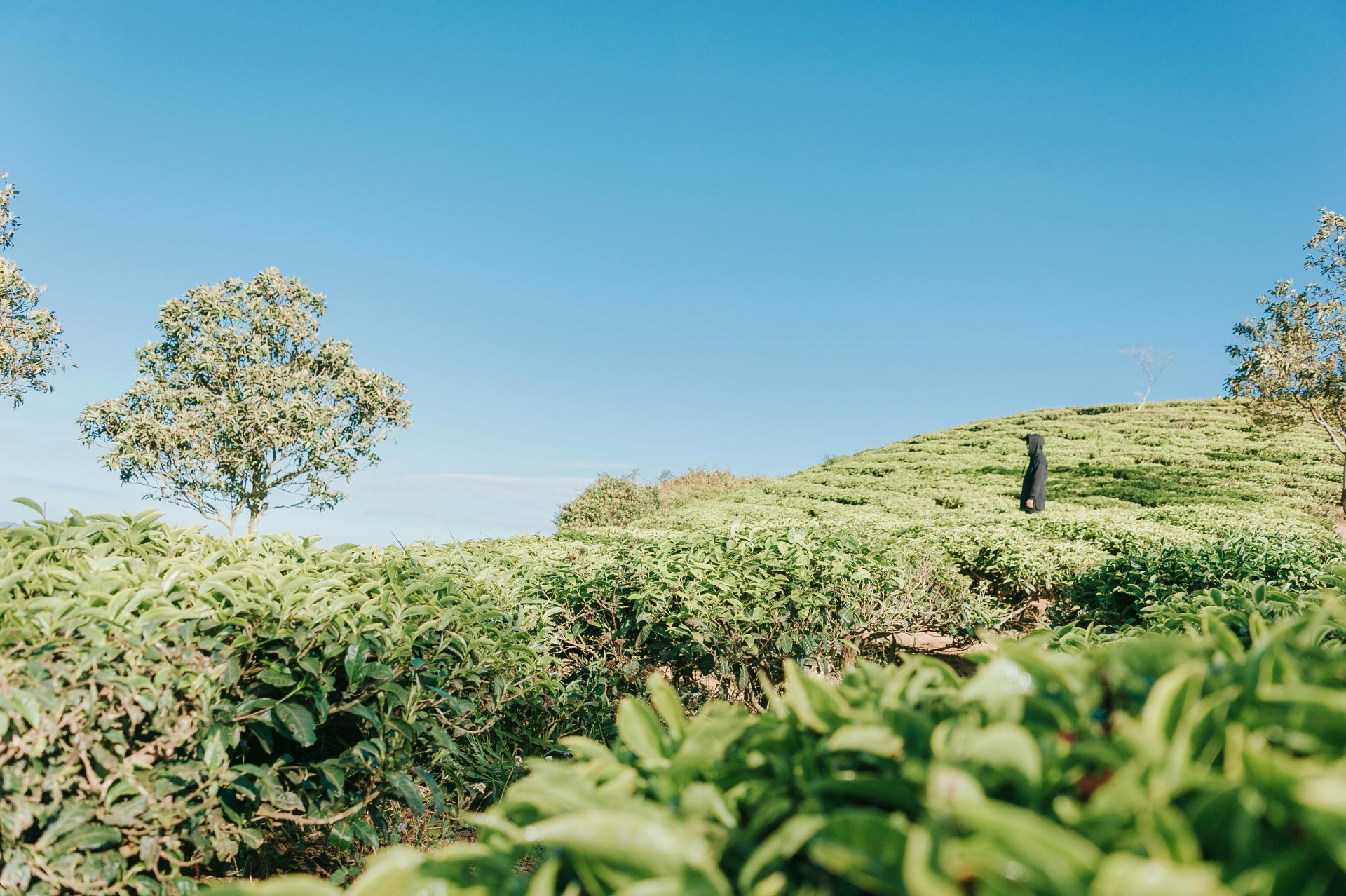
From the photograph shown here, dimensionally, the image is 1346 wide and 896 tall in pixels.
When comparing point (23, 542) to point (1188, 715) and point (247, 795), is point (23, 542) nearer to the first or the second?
point (247, 795)

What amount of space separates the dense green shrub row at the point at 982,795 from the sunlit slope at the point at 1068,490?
12.9ft

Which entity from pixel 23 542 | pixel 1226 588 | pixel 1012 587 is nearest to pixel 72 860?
pixel 23 542

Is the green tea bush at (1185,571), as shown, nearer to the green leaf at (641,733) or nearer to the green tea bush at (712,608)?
the green tea bush at (712,608)

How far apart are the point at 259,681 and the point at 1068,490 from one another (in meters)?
20.2

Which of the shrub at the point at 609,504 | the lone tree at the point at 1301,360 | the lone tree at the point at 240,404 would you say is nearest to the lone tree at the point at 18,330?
the lone tree at the point at 240,404

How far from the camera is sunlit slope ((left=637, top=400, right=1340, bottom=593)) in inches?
309

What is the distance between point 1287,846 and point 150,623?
2.68 metres

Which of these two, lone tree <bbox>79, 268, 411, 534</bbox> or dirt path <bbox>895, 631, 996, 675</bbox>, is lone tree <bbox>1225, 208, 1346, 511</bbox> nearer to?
dirt path <bbox>895, 631, 996, 675</bbox>

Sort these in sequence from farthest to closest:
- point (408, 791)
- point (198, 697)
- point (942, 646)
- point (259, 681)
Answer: point (942, 646), point (408, 791), point (259, 681), point (198, 697)

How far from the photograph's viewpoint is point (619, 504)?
63.4 feet

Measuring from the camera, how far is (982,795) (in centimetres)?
82

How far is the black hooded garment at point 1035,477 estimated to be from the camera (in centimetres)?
1617

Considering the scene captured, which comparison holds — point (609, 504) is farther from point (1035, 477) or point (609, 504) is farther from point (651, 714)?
point (651, 714)

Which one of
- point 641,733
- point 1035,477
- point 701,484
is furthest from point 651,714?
point 701,484
